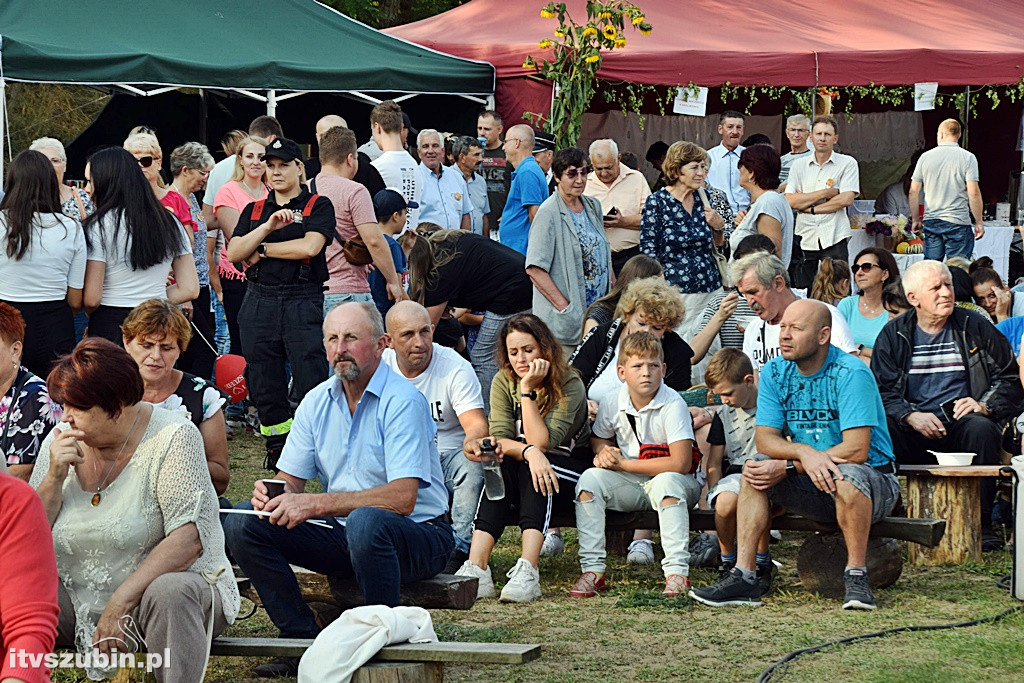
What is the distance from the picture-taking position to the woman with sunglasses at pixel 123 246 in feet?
21.0

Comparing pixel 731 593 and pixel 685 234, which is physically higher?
pixel 685 234

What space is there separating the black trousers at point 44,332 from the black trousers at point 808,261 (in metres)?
6.51

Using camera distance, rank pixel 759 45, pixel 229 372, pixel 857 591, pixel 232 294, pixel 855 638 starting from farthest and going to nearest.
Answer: pixel 759 45
pixel 232 294
pixel 229 372
pixel 857 591
pixel 855 638

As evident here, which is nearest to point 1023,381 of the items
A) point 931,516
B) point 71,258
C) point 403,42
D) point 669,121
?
point 931,516

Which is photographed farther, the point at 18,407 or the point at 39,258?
the point at 39,258

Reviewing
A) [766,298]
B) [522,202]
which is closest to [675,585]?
[766,298]

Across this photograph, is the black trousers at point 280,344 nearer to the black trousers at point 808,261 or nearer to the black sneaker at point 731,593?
the black sneaker at point 731,593

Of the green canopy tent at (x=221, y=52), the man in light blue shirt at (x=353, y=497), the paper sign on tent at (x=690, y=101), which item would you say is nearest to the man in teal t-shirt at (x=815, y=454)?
the man in light blue shirt at (x=353, y=497)

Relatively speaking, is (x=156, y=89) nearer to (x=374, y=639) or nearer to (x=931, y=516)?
(x=931, y=516)

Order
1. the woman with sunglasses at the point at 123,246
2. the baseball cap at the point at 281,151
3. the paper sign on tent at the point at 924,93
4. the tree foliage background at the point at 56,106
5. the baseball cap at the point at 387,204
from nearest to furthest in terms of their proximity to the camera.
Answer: the woman with sunglasses at the point at 123,246 < the baseball cap at the point at 281,151 < the baseball cap at the point at 387,204 < the paper sign on tent at the point at 924,93 < the tree foliage background at the point at 56,106

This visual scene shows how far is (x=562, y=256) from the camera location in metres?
7.43

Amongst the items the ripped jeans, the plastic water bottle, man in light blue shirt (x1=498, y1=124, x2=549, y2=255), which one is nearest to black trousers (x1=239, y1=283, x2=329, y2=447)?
the plastic water bottle

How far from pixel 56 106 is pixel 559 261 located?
13200mm

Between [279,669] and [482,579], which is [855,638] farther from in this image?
[279,669]
